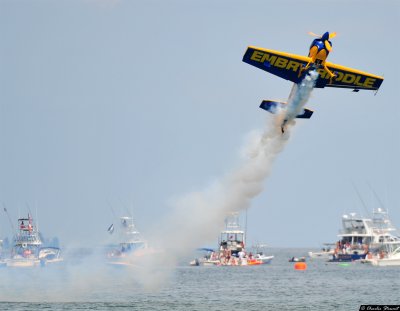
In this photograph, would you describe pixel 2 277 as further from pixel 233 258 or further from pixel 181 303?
pixel 233 258

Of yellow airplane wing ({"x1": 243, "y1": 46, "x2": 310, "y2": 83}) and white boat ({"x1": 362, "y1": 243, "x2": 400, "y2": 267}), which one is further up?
yellow airplane wing ({"x1": 243, "y1": 46, "x2": 310, "y2": 83})

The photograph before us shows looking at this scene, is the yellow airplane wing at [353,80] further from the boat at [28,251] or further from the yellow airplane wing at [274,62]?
the boat at [28,251]

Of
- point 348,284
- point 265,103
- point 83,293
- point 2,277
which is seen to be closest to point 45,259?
point 2,277

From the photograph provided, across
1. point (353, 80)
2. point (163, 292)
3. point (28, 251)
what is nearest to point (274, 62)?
point (353, 80)

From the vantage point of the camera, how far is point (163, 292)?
250ft

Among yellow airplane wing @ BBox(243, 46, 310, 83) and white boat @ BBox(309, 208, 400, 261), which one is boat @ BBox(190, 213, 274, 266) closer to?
white boat @ BBox(309, 208, 400, 261)

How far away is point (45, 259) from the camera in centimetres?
11444

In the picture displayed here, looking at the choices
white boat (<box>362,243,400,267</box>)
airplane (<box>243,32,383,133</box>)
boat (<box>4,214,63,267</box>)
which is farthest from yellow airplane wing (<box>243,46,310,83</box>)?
white boat (<box>362,243,400,267</box>)

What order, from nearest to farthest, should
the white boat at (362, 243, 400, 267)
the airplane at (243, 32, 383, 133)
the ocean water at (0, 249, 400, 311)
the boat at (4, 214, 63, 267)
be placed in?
the airplane at (243, 32, 383, 133) → the ocean water at (0, 249, 400, 311) → the boat at (4, 214, 63, 267) → the white boat at (362, 243, 400, 267)

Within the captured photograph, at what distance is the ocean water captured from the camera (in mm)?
63594

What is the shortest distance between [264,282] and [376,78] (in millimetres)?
36593

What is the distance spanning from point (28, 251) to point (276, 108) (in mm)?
58683

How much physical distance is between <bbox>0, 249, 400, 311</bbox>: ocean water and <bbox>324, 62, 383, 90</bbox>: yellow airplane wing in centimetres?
1477

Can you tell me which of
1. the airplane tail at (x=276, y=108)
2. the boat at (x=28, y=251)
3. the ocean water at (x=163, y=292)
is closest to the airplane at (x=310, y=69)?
the airplane tail at (x=276, y=108)
